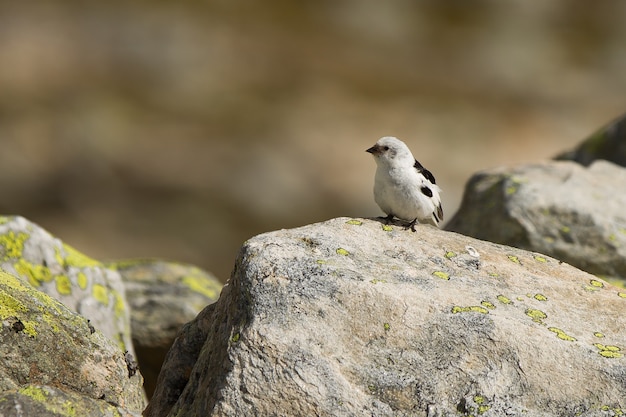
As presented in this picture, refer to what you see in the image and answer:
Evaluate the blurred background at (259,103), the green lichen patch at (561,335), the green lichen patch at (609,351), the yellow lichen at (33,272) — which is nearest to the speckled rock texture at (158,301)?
the yellow lichen at (33,272)

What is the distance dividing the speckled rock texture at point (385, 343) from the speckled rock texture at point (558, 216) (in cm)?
371

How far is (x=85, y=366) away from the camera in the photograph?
7.30 meters

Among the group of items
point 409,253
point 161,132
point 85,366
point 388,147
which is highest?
point 161,132

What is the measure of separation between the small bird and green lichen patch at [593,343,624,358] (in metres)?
2.98

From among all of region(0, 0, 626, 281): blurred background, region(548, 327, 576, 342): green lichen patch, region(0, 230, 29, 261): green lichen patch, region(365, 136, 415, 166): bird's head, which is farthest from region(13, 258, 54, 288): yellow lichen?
region(0, 0, 626, 281): blurred background

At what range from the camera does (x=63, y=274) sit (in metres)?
11.0

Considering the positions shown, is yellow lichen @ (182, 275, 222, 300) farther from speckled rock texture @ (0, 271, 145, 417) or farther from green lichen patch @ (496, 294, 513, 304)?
green lichen patch @ (496, 294, 513, 304)

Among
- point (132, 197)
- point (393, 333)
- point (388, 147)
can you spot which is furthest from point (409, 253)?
point (132, 197)

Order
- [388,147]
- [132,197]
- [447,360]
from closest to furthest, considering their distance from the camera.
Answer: [447,360] < [388,147] < [132,197]

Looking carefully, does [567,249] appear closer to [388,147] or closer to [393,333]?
[388,147]

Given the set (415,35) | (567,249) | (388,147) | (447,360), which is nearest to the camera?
(447,360)

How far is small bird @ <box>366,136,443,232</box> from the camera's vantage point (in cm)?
1007

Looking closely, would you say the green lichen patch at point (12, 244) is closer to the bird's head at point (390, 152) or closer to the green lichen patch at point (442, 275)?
the bird's head at point (390, 152)

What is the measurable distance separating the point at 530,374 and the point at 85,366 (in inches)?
149
